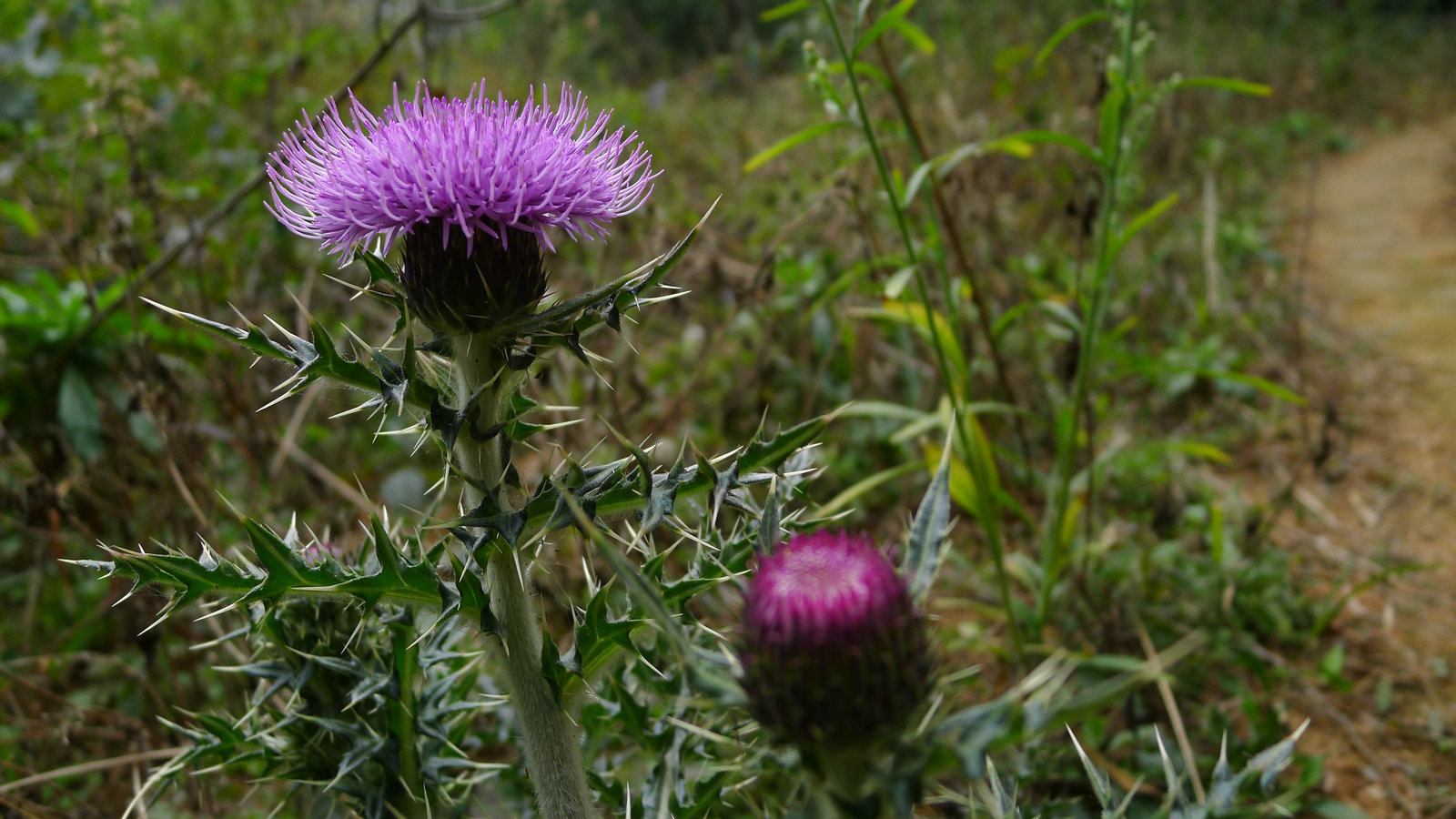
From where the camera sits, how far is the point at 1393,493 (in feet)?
12.5

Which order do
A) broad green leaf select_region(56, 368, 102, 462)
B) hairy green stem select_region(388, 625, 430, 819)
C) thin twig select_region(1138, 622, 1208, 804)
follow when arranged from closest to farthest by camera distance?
hairy green stem select_region(388, 625, 430, 819) → thin twig select_region(1138, 622, 1208, 804) → broad green leaf select_region(56, 368, 102, 462)

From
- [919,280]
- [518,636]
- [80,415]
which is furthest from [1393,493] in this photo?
[80,415]

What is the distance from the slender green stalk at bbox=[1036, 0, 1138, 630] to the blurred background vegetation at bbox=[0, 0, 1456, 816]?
14cm

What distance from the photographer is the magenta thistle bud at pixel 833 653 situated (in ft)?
3.49

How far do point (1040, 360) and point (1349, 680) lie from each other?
5.91 ft

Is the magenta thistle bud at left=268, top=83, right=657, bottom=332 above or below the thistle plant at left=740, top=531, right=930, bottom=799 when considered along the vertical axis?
above

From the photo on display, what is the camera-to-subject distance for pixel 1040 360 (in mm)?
4297

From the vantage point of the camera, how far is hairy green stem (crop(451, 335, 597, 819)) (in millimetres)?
1593

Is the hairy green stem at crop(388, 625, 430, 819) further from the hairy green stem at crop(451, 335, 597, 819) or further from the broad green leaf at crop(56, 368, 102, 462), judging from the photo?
the broad green leaf at crop(56, 368, 102, 462)

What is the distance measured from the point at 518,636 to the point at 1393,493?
12.2 feet

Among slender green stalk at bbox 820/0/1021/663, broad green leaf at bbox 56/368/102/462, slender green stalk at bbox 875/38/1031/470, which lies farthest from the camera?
broad green leaf at bbox 56/368/102/462

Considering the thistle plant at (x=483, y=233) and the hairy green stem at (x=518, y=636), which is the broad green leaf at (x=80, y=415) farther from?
the hairy green stem at (x=518, y=636)

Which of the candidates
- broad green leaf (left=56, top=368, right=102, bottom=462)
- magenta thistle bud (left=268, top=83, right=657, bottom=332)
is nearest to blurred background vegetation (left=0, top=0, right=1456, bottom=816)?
broad green leaf (left=56, top=368, right=102, bottom=462)

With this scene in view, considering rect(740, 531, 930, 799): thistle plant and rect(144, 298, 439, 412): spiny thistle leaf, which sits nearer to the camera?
rect(740, 531, 930, 799): thistle plant
